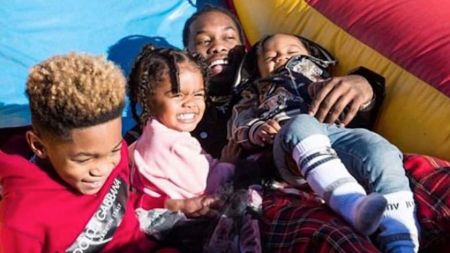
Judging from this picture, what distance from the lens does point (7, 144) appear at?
6.16ft

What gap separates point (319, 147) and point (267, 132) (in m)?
0.26

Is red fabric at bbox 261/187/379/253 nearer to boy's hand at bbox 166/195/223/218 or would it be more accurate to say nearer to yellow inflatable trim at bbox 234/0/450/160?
boy's hand at bbox 166/195/223/218

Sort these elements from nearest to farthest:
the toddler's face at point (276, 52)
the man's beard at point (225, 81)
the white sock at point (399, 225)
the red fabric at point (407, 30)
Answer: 1. the white sock at point (399, 225)
2. the red fabric at point (407, 30)
3. the toddler's face at point (276, 52)
4. the man's beard at point (225, 81)

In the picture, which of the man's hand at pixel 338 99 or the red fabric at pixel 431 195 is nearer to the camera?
the red fabric at pixel 431 195

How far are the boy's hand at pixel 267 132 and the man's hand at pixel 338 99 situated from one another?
97mm

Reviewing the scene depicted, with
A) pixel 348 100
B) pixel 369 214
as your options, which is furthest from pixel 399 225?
pixel 348 100

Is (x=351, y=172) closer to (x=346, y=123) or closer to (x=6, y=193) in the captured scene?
(x=346, y=123)

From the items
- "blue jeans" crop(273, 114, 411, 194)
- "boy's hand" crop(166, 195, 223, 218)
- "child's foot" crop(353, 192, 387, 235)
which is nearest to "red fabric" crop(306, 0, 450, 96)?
"blue jeans" crop(273, 114, 411, 194)

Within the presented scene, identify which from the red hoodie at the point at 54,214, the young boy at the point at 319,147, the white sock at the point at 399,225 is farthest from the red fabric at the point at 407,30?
the red hoodie at the point at 54,214

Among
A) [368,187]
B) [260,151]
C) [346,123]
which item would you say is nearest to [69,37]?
[260,151]

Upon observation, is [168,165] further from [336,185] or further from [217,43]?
[217,43]

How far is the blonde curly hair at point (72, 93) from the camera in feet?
4.35

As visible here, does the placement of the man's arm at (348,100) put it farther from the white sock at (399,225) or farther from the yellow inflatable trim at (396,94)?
the white sock at (399,225)

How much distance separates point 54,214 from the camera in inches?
55.2
